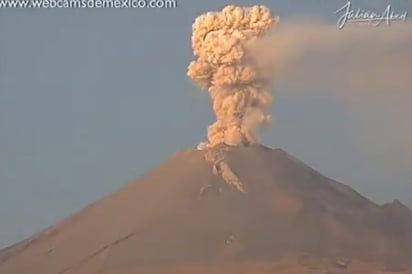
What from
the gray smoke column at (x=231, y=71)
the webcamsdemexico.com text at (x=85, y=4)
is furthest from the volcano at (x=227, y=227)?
the webcamsdemexico.com text at (x=85, y=4)

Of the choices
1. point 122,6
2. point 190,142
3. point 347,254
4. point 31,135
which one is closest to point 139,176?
point 190,142

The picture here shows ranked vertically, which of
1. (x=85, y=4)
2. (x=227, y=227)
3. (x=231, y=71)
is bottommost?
(x=227, y=227)

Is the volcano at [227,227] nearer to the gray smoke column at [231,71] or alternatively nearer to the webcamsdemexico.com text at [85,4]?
the gray smoke column at [231,71]
